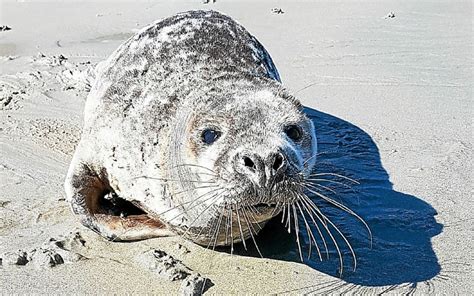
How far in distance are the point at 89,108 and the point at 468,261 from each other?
2463 millimetres

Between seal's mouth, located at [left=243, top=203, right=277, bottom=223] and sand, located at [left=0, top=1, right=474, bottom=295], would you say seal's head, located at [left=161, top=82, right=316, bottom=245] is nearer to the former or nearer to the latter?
seal's mouth, located at [left=243, top=203, right=277, bottom=223]

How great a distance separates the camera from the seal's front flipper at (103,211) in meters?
3.66

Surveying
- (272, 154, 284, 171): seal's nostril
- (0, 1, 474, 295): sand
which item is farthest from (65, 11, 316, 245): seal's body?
(0, 1, 474, 295): sand

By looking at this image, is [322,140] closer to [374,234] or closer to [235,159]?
[374,234]

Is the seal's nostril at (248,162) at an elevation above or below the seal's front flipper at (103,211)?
above

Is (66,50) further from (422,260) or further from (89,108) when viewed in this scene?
(422,260)

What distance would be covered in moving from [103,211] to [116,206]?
15 cm

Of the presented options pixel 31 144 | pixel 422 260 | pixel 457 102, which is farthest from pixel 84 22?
pixel 422 260

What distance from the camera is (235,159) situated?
2.90m

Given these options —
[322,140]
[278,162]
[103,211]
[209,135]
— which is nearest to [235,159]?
[278,162]

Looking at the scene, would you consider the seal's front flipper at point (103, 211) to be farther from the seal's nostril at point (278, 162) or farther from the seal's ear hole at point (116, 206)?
the seal's nostril at point (278, 162)

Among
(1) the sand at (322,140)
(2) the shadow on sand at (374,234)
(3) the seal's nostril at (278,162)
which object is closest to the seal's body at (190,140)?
(3) the seal's nostril at (278,162)

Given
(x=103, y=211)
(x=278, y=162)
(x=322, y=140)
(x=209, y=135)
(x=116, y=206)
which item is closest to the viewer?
(x=278, y=162)

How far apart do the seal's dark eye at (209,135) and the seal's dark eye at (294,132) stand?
34 cm
